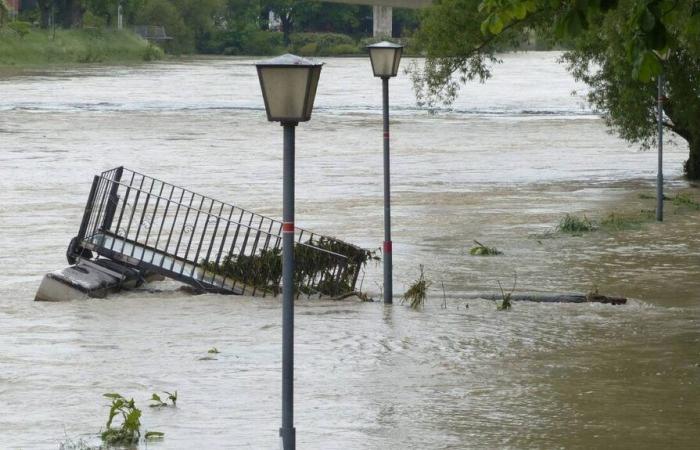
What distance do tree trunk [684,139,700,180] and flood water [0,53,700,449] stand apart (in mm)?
404

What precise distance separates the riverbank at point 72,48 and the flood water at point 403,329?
75916 millimetres

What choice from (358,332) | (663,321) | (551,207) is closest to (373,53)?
(358,332)

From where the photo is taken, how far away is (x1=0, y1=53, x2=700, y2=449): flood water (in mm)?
10984

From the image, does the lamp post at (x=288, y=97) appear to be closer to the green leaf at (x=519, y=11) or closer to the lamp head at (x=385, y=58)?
the green leaf at (x=519, y=11)

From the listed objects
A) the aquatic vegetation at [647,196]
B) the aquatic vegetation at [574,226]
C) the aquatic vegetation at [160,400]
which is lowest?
the aquatic vegetation at [647,196]

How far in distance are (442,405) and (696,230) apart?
1375 cm

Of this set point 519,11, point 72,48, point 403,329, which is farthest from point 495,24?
point 72,48

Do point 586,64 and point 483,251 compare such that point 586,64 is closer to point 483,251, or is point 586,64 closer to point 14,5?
point 483,251

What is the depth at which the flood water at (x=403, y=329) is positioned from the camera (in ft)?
36.0

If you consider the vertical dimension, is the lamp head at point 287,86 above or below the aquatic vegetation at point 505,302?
above

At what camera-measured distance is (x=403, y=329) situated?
49.7 ft

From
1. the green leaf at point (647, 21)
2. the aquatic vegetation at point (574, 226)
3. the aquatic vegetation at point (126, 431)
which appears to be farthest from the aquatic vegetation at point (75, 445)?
the aquatic vegetation at point (574, 226)

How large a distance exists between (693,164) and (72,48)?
313 ft

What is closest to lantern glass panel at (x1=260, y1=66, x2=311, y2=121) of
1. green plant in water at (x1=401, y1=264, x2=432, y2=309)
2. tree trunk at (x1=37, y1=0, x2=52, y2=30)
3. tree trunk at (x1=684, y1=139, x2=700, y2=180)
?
green plant in water at (x1=401, y1=264, x2=432, y2=309)
